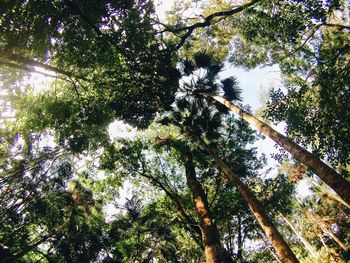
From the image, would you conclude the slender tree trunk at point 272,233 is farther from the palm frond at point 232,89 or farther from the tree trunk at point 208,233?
the palm frond at point 232,89

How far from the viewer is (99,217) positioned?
20.3 meters

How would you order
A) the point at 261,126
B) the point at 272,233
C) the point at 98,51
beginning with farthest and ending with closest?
the point at 98,51 < the point at 261,126 < the point at 272,233

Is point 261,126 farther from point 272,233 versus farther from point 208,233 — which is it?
point 208,233

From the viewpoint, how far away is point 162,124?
1630 cm

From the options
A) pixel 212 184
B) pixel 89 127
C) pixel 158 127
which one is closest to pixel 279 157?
pixel 212 184

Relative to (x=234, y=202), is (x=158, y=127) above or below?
above

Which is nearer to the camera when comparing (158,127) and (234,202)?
(234,202)

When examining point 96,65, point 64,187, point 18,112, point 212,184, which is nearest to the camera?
point 96,65

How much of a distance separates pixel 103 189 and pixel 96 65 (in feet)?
29.7

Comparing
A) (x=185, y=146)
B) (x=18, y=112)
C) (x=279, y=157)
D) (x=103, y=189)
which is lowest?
(x=279, y=157)

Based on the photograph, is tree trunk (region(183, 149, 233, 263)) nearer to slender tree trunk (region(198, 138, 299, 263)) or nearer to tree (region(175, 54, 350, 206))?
slender tree trunk (region(198, 138, 299, 263))

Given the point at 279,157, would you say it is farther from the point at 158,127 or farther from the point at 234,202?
the point at 158,127

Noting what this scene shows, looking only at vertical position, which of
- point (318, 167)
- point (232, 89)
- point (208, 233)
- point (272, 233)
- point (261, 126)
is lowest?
point (272, 233)

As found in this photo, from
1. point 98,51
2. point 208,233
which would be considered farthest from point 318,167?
point 98,51
